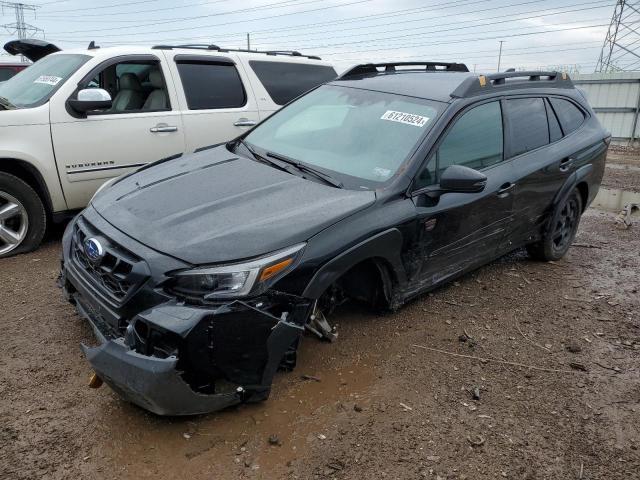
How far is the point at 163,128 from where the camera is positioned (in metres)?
5.54

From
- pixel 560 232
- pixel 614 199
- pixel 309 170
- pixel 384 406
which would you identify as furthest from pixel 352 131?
pixel 614 199

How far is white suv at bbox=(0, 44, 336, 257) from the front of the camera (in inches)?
189

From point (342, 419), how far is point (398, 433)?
0.96ft

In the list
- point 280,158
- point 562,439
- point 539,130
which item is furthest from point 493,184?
point 562,439

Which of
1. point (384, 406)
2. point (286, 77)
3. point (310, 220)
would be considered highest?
point (286, 77)

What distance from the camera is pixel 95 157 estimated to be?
512cm

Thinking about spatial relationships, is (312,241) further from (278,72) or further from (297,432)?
(278,72)

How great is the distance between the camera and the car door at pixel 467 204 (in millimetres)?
3553

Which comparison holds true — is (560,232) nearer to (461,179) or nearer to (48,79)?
(461,179)

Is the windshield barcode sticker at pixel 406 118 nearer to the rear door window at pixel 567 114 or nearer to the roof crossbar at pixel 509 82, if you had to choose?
the roof crossbar at pixel 509 82

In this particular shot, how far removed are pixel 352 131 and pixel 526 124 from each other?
5.21 ft

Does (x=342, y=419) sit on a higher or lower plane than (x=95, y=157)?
lower

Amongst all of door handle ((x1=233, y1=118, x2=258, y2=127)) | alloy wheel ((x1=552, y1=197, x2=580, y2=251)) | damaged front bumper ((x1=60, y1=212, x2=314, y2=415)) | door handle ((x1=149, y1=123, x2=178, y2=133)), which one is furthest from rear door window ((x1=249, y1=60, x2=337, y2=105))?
damaged front bumper ((x1=60, y1=212, x2=314, y2=415))

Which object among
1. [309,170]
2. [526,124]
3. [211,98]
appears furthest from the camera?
[211,98]
